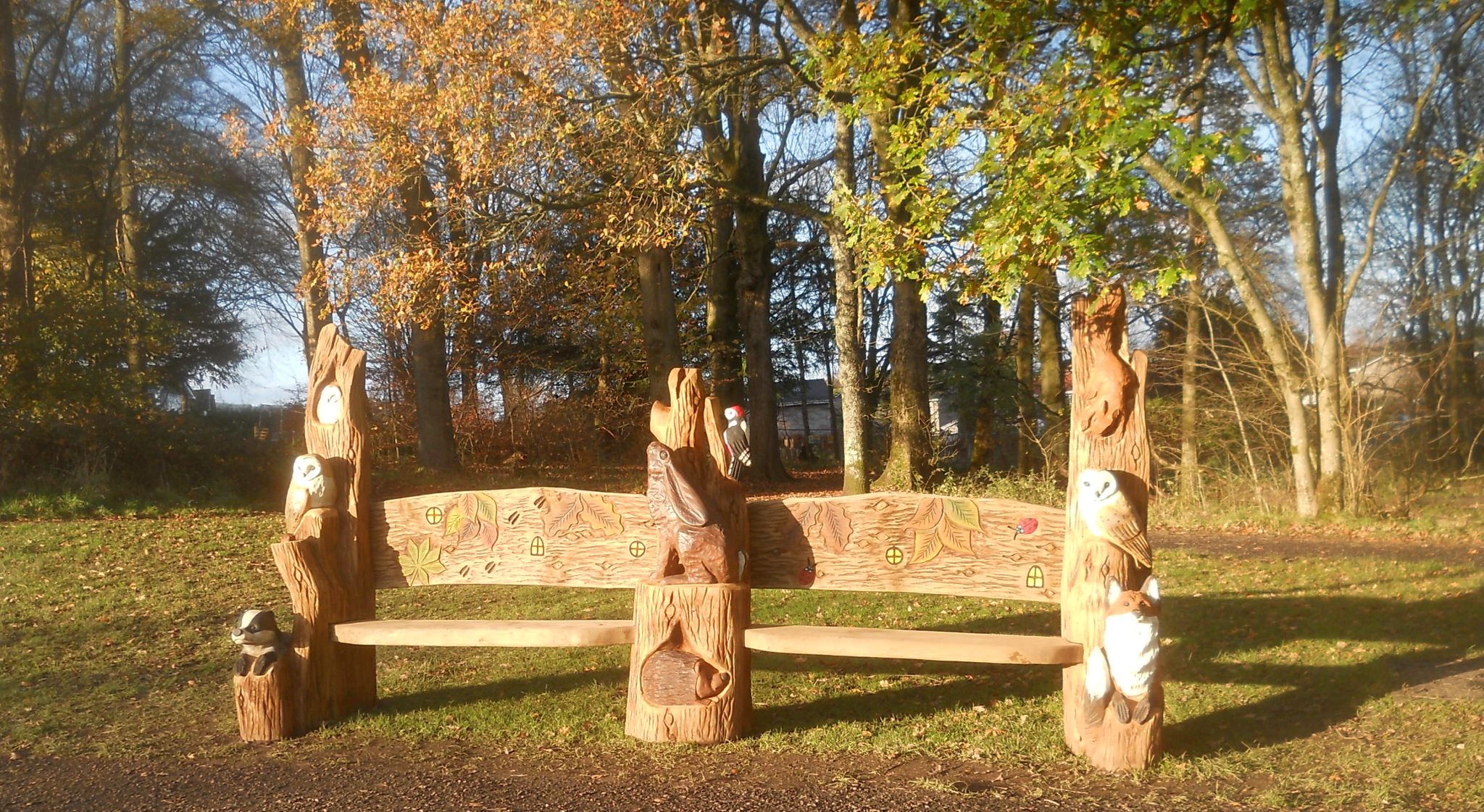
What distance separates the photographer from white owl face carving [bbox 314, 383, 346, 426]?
18.2 ft

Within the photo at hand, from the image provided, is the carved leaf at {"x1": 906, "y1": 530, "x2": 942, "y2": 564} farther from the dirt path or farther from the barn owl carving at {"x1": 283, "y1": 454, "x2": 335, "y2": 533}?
the barn owl carving at {"x1": 283, "y1": 454, "x2": 335, "y2": 533}

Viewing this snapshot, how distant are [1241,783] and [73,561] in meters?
10.4

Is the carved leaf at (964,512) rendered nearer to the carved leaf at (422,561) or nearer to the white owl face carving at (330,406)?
the carved leaf at (422,561)

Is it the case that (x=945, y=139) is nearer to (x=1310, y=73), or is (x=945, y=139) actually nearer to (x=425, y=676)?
(x=425, y=676)

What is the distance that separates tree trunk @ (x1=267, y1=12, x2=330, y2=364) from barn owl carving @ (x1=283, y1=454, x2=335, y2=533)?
7933 millimetres

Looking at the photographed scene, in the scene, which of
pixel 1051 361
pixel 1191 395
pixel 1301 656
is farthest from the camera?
pixel 1051 361

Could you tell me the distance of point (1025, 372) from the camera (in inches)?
864

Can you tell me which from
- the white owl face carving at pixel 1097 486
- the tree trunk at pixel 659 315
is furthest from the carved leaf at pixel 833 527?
the tree trunk at pixel 659 315

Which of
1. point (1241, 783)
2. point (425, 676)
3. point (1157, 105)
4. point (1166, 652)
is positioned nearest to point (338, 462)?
point (425, 676)

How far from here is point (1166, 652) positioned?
6.52 metres

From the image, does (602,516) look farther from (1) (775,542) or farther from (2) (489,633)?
(1) (775,542)

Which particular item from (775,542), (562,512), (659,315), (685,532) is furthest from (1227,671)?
(659,315)

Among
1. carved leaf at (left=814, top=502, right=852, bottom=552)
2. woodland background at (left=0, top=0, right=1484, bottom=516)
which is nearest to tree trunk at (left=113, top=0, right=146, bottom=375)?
woodland background at (left=0, top=0, right=1484, bottom=516)

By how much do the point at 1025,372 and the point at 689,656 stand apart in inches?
722
